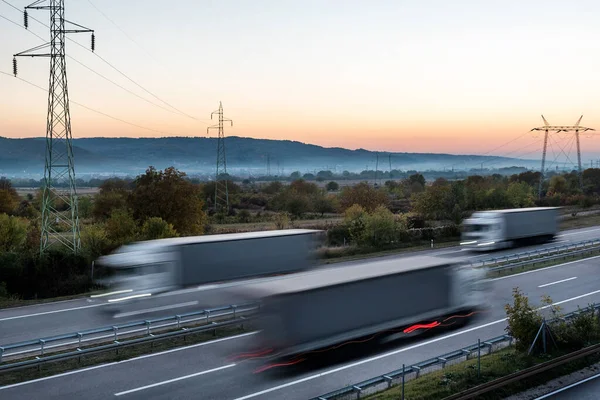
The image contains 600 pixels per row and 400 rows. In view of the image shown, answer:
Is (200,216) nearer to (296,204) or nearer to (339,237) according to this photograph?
(339,237)

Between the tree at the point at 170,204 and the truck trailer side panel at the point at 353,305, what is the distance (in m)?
28.8

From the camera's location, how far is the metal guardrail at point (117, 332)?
17422mm

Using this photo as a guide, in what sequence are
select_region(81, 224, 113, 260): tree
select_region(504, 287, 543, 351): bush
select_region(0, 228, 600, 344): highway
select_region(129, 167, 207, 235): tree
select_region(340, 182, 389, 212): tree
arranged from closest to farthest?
select_region(504, 287, 543, 351): bush → select_region(0, 228, 600, 344): highway → select_region(81, 224, 113, 260): tree → select_region(129, 167, 207, 235): tree → select_region(340, 182, 389, 212): tree

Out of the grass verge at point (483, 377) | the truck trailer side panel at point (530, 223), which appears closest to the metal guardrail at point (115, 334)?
the grass verge at point (483, 377)

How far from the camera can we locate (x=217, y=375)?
51.9ft

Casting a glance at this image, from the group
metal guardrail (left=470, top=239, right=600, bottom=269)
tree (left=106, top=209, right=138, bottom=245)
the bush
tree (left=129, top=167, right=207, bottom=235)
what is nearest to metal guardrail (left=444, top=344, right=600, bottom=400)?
the bush

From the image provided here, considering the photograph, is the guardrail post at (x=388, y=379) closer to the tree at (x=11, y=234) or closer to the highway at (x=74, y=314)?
the highway at (x=74, y=314)

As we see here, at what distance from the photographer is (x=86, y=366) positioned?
16.6 metres

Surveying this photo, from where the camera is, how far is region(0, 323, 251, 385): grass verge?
15898mm

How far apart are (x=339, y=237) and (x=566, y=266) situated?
20.3m

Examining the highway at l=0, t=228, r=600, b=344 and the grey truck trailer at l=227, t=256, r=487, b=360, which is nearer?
the grey truck trailer at l=227, t=256, r=487, b=360

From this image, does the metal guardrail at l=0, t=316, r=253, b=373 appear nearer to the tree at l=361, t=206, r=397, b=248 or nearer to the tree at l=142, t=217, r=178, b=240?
the tree at l=142, t=217, r=178, b=240

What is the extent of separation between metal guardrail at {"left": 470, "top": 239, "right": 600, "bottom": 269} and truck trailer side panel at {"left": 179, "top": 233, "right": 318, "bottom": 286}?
1063cm

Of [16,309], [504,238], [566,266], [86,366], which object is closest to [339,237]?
[504,238]
